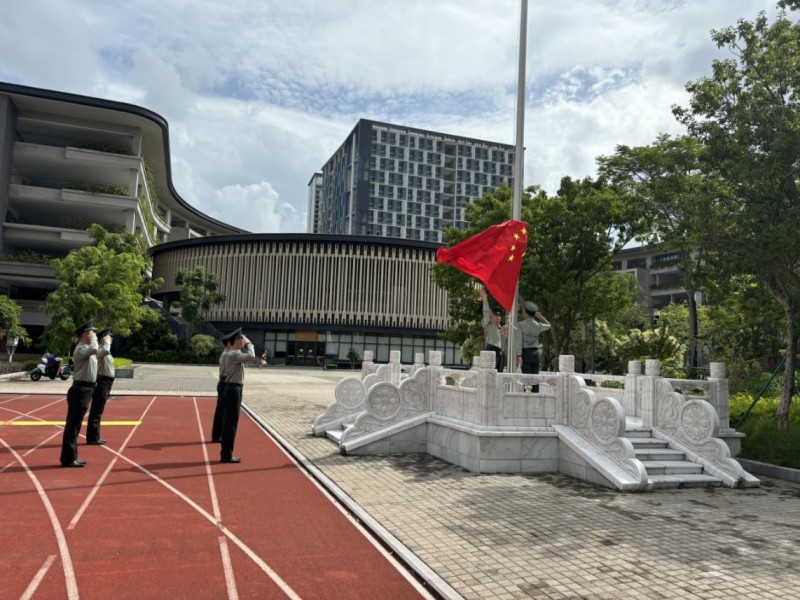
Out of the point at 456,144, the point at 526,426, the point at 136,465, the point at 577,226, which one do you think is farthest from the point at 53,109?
the point at 456,144

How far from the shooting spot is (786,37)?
37.7ft

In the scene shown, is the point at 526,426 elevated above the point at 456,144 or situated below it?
below

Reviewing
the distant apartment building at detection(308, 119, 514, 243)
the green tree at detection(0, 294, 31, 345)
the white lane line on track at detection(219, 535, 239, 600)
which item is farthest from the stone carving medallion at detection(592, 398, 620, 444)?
the distant apartment building at detection(308, 119, 514, 243)

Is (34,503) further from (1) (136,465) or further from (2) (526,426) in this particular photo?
(2) (526,426)

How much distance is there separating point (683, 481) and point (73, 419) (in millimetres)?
9121

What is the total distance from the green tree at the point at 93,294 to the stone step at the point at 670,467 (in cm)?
2600

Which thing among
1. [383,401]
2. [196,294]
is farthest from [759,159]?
[196,294]

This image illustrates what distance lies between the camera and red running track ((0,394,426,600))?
4594 mm

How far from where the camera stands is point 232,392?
32.7 feet

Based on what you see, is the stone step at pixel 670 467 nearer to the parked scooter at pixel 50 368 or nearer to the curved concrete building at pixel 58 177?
the parked scooter at pixel 50 368

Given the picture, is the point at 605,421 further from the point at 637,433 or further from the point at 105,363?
the point at 105,363

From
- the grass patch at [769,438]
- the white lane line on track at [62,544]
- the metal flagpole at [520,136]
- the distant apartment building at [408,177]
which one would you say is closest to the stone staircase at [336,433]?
the metal flagpole at [520,136]

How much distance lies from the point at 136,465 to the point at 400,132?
9953cm

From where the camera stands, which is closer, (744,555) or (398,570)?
(398,570)
